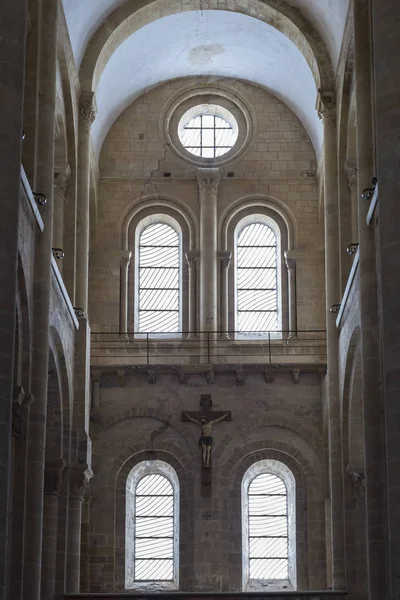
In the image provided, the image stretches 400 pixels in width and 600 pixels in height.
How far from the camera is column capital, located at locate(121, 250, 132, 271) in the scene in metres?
36.4

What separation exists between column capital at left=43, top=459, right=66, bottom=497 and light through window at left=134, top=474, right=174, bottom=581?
5.85m

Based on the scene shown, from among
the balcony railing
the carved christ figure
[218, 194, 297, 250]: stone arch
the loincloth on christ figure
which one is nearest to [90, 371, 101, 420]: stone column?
the carved christ figure

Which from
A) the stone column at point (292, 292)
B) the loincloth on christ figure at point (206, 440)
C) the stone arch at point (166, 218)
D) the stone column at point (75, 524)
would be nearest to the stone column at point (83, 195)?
the stone column at point (75, 524)

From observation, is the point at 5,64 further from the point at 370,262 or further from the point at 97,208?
the point at 97,208

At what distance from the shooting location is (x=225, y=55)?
3681 cm

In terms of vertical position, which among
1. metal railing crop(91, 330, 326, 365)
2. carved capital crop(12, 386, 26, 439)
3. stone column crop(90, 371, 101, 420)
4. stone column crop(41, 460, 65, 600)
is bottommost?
stone column crop(41, 460, 65, 600)

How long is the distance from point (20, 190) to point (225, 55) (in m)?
15.6

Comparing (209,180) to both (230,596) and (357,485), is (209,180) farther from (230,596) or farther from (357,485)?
(230,596)

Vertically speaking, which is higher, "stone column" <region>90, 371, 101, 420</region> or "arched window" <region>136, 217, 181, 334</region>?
"arched window" <region>136, 217, 181, 334</region>

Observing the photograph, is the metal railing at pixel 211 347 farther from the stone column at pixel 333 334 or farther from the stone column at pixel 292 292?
the stone column at pixel 333 334

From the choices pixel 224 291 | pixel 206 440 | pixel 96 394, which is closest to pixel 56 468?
pixel 96 394

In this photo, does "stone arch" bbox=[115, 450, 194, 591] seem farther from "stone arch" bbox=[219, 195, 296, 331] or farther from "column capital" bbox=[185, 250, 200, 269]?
"column capital" bbox=[185, 250, 200, 269]

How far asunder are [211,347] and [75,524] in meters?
6.96

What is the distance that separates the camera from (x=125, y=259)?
3641 cm
